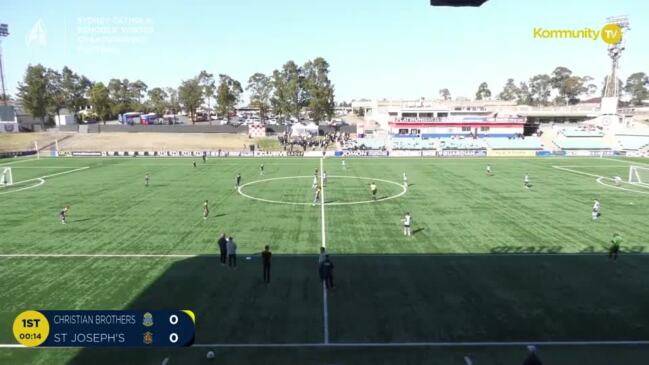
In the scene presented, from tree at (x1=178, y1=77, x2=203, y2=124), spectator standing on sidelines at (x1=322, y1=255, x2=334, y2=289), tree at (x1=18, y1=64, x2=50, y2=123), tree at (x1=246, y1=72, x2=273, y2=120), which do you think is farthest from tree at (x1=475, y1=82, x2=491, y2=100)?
spectator standing on sidelines at (x1=322, y1=255, x2=334, y2=289)

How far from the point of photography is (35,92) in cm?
9838

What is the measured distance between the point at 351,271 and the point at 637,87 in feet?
695

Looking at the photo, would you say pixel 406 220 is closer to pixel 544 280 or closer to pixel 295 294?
pixel 544 280

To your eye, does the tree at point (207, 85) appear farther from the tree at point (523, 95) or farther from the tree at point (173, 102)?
the tree at point (523, 95)

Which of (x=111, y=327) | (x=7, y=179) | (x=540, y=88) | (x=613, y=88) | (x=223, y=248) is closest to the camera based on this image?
(x=111, y=327)

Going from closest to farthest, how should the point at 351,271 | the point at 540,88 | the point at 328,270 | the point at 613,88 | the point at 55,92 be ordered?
the point at 328,270 < the point at 351,271 < the point at 613,88 < the point at 55,92 < the point at 540,88

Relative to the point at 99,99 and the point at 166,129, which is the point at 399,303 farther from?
the point at 99,99

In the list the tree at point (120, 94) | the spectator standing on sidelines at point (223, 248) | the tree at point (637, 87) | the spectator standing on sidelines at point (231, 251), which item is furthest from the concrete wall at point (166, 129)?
the tree at point (637, 87)

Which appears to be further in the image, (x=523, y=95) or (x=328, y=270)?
(x=523, y=95)

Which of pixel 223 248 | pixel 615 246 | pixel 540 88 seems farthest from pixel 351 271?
pixel 540 88

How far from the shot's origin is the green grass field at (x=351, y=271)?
13.1m

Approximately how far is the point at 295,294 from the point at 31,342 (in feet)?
27.6

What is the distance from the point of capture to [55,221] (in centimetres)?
2784

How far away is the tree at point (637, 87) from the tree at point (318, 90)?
137 meters
